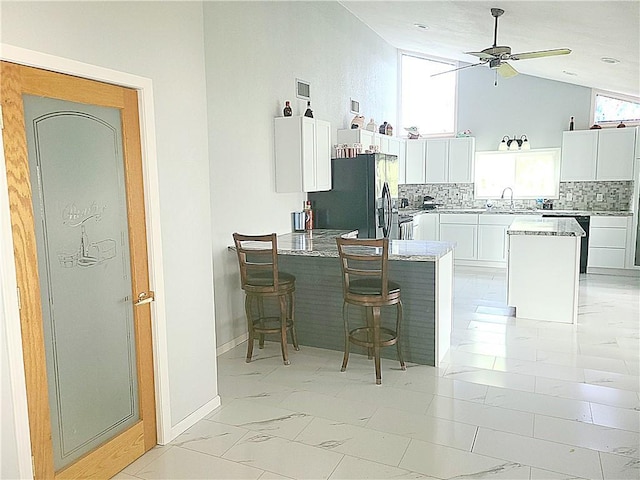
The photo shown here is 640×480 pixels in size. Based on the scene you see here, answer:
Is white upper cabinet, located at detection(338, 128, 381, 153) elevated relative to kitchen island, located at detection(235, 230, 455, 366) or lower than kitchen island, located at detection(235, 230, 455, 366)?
elevated

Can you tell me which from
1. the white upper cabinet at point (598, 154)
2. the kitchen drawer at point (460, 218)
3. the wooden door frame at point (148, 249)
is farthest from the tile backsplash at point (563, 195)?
the wooden door frame at point (148, 249)

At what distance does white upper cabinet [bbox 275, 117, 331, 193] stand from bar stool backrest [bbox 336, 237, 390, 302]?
4.97ft

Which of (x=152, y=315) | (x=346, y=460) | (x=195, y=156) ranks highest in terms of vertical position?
(x=195, y=156)

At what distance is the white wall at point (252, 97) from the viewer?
4391 mm

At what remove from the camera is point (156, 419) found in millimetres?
2896

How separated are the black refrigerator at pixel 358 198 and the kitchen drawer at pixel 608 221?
332cm

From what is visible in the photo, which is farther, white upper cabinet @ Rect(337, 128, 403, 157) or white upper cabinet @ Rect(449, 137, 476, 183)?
white upper cabinet @ Rect(449, 137, 476, 183)

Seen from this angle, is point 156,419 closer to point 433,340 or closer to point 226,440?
point 226,440

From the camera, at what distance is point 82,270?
242cm

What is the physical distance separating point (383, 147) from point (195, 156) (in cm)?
487

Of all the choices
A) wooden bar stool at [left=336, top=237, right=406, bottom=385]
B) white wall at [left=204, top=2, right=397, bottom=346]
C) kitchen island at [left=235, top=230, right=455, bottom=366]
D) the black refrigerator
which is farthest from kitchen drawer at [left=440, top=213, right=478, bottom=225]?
wooden bar stool at [left=336, top=237, right=406, bottom=385]

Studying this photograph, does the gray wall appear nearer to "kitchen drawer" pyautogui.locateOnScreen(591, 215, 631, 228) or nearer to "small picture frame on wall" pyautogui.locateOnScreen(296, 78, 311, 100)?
"kitchen drawer" pyautogui.locateOnScreen(591, 215, 631, 228)

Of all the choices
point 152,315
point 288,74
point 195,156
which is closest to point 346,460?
point 152,315

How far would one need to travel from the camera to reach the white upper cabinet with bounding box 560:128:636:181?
729cm
